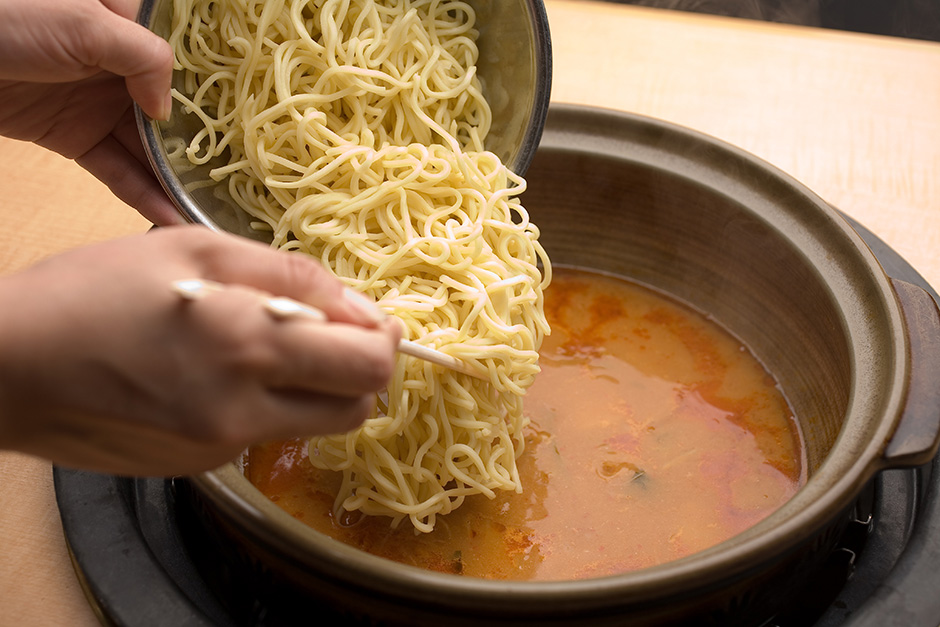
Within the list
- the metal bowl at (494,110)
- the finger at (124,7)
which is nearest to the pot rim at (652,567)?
the metal bowl at (494,110)

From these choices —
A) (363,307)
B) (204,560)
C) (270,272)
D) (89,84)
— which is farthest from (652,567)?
(89,84)

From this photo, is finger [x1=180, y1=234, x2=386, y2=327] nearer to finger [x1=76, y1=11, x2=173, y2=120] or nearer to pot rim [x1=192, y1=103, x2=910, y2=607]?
pot rim [x1=192, y1=103, x2=910, y2=607]

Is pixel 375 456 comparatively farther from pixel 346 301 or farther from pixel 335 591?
pixel 346 301

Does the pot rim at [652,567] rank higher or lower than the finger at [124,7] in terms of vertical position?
lower

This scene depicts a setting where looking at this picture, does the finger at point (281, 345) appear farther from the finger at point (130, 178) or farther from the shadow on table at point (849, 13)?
the shadow on table at point (849, 13)

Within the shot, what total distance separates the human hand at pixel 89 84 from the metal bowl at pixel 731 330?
0.69m

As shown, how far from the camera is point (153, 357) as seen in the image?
2.97 ft

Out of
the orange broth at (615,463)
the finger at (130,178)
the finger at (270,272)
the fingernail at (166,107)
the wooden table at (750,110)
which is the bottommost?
the orange broth at (615,463)

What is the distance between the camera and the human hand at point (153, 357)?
2.92ft

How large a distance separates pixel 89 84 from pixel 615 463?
4.47ft

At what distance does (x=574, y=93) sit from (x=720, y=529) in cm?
149

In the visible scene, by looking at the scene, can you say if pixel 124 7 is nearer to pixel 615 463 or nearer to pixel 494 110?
pixel 494 110

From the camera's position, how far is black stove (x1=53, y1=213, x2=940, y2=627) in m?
1.32

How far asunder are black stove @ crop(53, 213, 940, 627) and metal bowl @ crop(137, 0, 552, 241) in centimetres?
53
